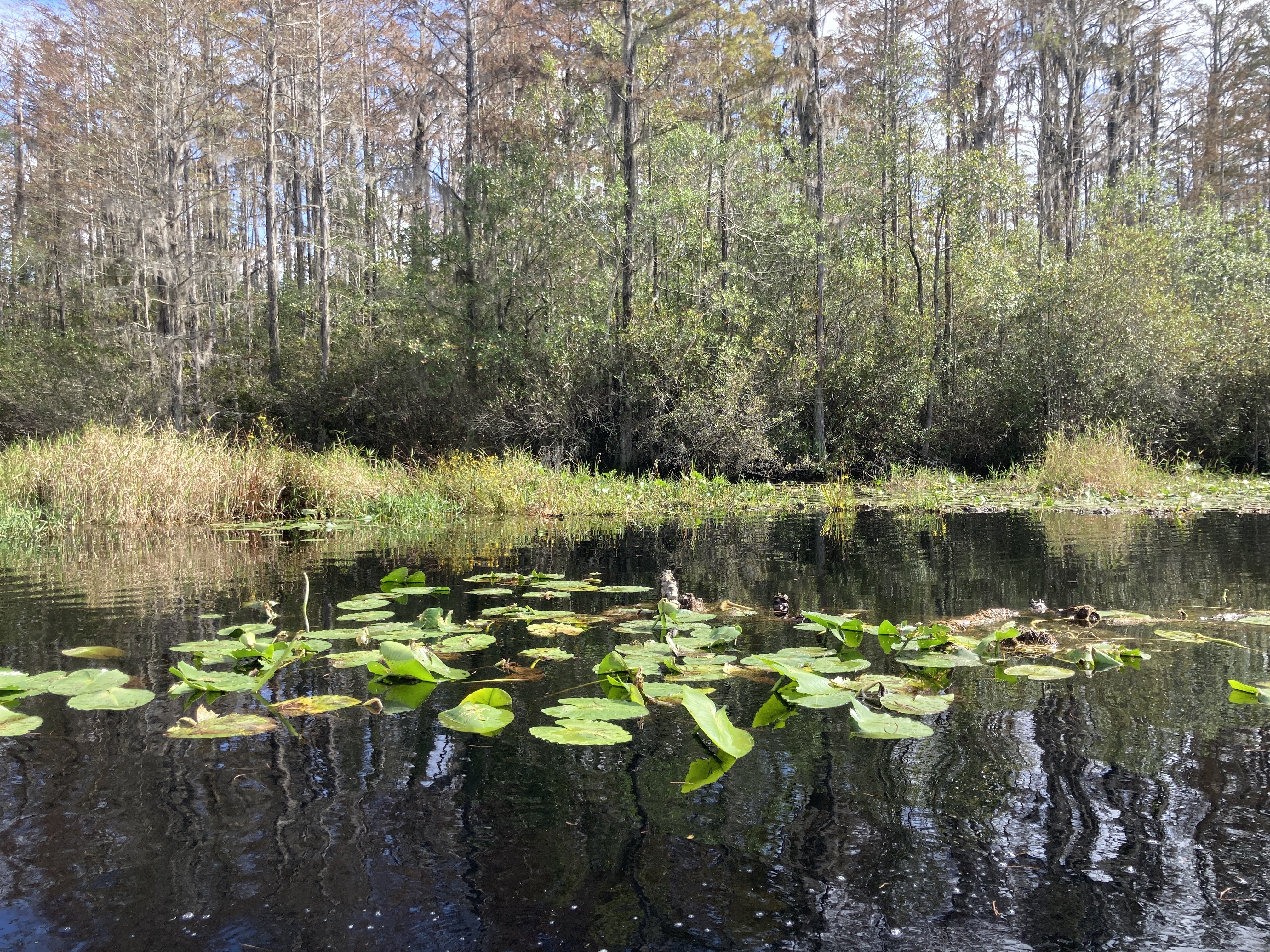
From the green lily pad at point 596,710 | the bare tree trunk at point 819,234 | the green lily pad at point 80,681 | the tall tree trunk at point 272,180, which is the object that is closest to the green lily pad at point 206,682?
the green lily pad at point 80,681

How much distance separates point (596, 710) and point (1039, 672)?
6.31ft

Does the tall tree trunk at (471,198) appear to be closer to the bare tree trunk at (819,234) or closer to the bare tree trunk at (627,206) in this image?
the bare tree trunk at (627,206)

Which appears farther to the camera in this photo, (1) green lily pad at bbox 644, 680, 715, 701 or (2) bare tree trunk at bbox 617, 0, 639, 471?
(2) bare tree trunk at bbox 617, 0, 639, 471

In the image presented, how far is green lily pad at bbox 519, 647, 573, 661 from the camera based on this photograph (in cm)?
383

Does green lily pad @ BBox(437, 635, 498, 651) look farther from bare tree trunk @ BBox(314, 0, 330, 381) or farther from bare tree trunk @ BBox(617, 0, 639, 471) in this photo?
bare tree trunk @ BBox(314, 0, 330, 381)

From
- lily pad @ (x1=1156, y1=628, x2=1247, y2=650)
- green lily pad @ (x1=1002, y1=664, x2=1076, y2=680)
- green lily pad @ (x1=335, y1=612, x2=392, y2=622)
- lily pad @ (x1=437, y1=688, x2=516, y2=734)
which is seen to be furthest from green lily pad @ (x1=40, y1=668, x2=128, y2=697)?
lily pad @ (x1=1156, y1=628, x2=1247, y2=650)

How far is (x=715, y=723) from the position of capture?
233cm

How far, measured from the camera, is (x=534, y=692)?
334 cm

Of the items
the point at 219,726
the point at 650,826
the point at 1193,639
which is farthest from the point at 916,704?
the point at 219,726

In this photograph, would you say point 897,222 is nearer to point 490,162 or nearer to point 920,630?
point 490,162

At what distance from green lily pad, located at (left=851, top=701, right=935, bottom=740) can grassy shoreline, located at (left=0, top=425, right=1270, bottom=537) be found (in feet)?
30.0

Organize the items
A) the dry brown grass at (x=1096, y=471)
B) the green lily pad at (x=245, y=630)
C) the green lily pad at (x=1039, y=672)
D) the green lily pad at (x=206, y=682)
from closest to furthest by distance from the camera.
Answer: the green lily pad at (x=206, y=682)
the green lily pad at (x=1039, y=672)
the green lily pad at (x=245, y=630)
the dry brown grass at (x=1096, y=471)

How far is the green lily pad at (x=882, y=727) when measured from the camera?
8.55 feet

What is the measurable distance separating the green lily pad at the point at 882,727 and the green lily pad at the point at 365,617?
2872mm
